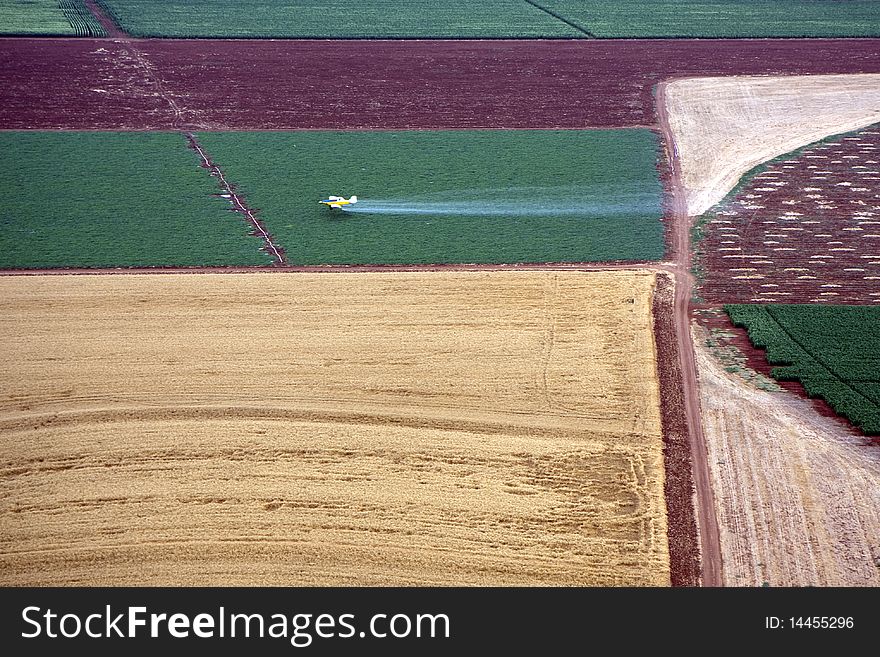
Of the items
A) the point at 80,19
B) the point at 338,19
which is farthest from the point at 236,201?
the point at 80,19

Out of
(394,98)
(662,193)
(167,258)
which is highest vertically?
(394,98)

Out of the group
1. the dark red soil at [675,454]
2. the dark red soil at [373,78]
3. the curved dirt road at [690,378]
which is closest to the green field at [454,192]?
the curved dirt road at [690,378]

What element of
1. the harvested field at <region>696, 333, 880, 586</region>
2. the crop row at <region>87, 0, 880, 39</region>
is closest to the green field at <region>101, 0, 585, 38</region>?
the crop row at <region>87, 0, 880, 39</region>

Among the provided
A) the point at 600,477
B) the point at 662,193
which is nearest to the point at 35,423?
the point at 600,477

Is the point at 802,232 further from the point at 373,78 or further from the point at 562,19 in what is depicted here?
the point at 562,19

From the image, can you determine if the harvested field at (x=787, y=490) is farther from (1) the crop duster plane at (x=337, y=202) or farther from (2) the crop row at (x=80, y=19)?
(2) the crop row at (x=80, y=19)

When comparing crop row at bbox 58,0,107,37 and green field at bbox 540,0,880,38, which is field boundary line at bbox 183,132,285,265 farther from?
green field at bbox 540,0,880,38

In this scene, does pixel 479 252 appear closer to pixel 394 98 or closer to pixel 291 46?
pixel 394 98
